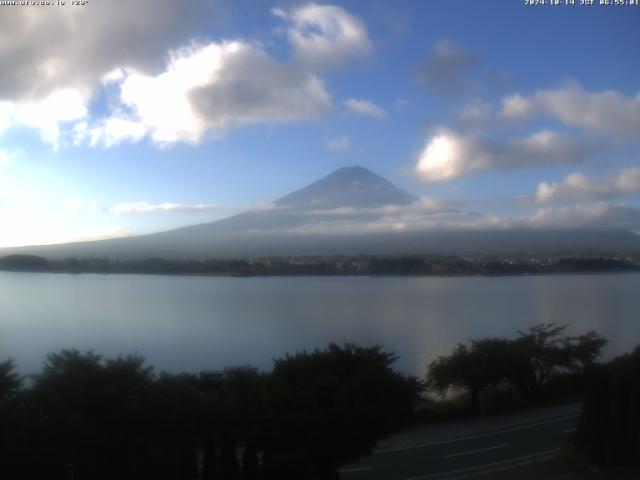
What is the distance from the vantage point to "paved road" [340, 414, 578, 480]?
8062mm

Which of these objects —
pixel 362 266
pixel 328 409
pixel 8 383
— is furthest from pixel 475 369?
pixel 362 266

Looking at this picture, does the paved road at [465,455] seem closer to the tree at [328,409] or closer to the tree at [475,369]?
the tree at [328,409]

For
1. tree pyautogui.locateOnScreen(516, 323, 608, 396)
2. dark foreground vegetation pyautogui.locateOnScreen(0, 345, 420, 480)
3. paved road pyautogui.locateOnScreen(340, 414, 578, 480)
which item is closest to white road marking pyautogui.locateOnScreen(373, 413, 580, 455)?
paved road pyautogui.locateOnScreen(340, 414, 578, 480)

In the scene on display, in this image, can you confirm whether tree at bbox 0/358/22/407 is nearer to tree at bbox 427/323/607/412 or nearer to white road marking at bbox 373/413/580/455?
white road marking at bbox 373/413/580/455

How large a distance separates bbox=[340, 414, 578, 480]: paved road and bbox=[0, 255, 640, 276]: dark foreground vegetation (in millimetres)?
16731

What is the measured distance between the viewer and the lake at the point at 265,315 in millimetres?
12703

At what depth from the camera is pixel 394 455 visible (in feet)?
30.0

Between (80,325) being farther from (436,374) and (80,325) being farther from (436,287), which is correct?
(436,287)

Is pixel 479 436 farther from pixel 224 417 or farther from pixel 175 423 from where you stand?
pixel 175 423

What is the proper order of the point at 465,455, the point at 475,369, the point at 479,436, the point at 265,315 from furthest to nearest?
the point at 265,315, the point at 475,369, the point at 479,436, the point at 465,455

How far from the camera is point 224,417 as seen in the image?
21.4 feet

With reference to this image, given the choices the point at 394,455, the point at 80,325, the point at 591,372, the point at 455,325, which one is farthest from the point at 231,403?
the point at 455,325

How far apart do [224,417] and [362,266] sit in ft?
78.5

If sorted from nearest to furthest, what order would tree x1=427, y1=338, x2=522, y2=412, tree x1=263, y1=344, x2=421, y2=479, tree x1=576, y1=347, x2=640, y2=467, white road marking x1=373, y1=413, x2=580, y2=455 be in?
1. tree x1=263, y1=344, x2=421, y2=479
2. tree x1=576, y1=347, x2=640, y2=467
3. white road marking x1=373, y1=413, x2=580, y2=455
4. tree x1=427, y1=338, x2=522, y2=412
